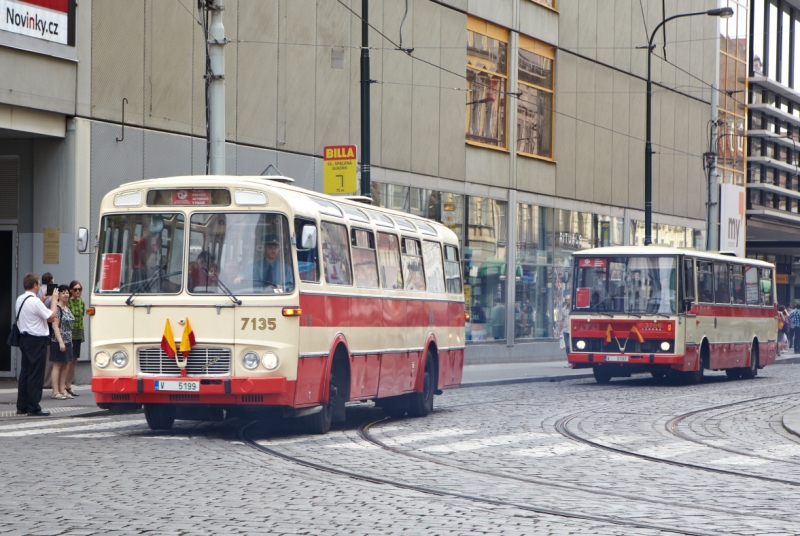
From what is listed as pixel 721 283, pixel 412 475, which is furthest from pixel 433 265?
pixel 721 283

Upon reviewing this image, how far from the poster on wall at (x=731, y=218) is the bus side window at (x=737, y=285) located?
2322 cm

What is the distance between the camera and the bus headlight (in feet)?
43.0

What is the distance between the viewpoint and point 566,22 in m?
38.3

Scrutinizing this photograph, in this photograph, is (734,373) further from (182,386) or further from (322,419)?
(182,386)

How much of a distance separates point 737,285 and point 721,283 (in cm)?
139

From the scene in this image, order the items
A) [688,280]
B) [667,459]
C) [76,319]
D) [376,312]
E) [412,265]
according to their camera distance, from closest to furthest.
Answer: [667,459], [376,312], [412,265], [76,319], [688,280]

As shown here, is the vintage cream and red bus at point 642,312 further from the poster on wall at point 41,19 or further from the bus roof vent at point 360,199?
the poster on wall at point 41,19

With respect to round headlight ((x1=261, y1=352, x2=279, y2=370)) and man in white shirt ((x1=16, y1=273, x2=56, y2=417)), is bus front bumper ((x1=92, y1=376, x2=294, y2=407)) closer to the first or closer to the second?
round headlight ((x1=261, y1=352, x2=279, y2=370))

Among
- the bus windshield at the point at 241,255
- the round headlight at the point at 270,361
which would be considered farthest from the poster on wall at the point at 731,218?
the round headlight at the point at 270,361

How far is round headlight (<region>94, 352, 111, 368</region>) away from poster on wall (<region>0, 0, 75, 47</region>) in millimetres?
8808

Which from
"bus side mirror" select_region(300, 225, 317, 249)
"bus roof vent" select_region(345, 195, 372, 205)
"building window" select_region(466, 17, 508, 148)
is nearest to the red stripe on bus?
"bus side mirror" select_region(300, 225, 317, 249)

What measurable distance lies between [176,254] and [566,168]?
2665 cm

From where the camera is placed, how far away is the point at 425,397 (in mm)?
17266

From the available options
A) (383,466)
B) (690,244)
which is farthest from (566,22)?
(383,466)
